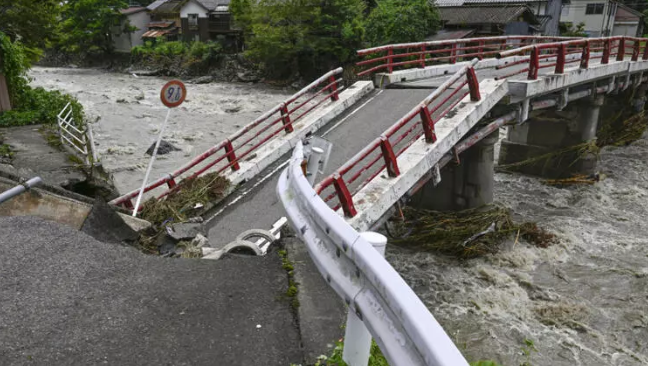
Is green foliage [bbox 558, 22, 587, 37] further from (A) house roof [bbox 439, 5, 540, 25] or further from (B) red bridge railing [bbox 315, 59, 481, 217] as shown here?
(B) red bridge railing [bbox 315, 59, 481, 217]

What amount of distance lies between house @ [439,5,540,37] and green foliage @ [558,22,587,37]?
6.72 meters

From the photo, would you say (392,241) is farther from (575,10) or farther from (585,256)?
(575,10)

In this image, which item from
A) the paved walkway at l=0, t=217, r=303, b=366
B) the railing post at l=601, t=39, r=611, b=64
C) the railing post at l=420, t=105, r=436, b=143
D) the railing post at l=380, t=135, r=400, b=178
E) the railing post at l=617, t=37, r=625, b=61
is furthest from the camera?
the railing post at l=617, t=37, r=625, b=61

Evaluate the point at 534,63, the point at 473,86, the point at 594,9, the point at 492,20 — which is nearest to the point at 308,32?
the point at 492,20

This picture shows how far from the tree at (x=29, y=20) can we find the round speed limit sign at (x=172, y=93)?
14429mm

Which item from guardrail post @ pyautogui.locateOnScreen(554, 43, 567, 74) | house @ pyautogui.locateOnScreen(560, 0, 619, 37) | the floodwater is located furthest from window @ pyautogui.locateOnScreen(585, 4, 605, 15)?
guardrail post @ pyautogui.locateOnScreen(554, 43, 567, 74)

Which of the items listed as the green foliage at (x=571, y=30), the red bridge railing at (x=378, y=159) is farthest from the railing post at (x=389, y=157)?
the green foliage at (x=571, y=30)

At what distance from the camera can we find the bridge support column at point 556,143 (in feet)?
58.4

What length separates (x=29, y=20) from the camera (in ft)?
64.3

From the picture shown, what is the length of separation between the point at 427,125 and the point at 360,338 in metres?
5.82

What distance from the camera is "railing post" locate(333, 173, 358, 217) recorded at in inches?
234

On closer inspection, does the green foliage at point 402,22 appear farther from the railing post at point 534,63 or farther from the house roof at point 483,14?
the railing post at point 534,63

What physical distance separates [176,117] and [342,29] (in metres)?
14.7

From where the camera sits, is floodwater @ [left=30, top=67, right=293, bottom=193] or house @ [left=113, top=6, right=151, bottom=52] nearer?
floodwater @ [left=30, top=67, right=293, bottom=193]
